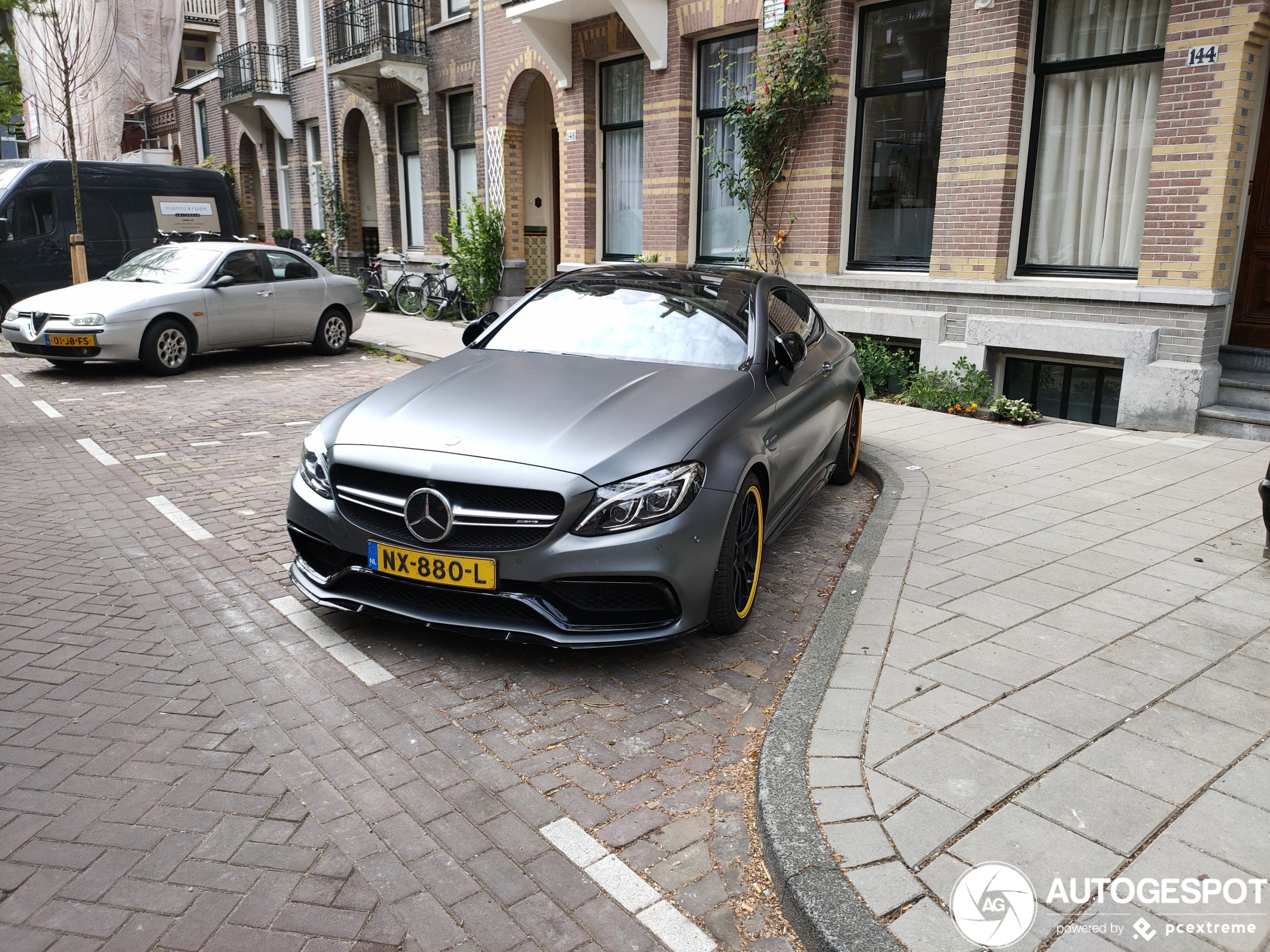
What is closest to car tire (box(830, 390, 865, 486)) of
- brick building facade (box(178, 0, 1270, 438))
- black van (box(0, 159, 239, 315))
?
brick building facade (box(178, 0, 1270, 438))

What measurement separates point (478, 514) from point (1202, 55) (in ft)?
25.6

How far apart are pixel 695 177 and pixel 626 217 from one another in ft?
6.65

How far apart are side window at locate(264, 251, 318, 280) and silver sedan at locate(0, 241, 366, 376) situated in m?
0.01

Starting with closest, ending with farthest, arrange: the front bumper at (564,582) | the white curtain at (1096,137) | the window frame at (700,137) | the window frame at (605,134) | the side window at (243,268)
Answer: the front bumper at (564,582) < the white curtain at (1096,137) < the side window at (243,268) < the window frame at (700,137) < the window frame at (605,134)

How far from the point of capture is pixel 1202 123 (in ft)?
26.5

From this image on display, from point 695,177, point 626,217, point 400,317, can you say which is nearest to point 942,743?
point 695,177

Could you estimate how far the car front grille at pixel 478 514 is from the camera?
12.4 ft

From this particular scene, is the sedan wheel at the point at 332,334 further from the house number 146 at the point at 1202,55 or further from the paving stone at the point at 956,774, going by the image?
the paving stone at the point at 956,774

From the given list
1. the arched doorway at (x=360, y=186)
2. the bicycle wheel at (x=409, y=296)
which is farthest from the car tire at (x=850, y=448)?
the arched doorway at (x=360, y=186)

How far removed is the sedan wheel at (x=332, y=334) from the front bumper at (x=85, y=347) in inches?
107

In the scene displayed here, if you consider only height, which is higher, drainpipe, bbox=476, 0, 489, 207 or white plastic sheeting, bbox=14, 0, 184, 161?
white plastic sheeting, bbox=14, 0, 184, 161

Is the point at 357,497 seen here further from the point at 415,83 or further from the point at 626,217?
the point at 415,83

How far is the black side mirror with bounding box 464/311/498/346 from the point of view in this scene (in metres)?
5.74

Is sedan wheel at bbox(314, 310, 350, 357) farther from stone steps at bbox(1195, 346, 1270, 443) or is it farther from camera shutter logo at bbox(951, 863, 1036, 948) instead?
camera shutter logo at bbox(951, 863, 1036, 948)
